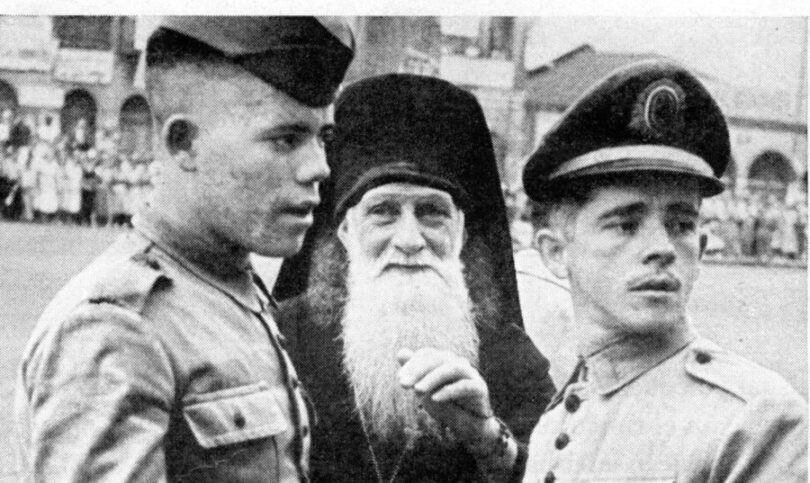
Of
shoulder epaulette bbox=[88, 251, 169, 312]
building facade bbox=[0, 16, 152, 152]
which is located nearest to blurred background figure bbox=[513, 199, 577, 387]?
shoulder epaulette bbox=[88, 251, 169, 312]

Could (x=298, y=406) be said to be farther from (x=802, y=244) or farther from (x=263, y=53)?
(x=802, y=244)

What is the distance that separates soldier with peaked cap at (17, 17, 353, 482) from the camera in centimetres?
125

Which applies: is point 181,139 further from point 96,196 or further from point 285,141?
point 96,196

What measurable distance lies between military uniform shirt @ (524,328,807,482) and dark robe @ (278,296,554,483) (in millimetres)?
128

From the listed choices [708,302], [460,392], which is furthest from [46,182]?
[708,302]

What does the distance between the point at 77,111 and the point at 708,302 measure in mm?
1110

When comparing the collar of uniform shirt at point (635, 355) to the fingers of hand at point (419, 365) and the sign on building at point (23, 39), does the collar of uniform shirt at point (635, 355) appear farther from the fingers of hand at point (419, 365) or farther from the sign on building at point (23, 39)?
the sign on building at point (23, 39)

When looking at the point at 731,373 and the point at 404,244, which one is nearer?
the point at 731,373

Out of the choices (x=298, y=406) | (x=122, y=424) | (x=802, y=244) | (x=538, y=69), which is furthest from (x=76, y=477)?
(x=802, y=244)

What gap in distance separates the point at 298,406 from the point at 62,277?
0.47 metres

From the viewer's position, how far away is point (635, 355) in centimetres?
140

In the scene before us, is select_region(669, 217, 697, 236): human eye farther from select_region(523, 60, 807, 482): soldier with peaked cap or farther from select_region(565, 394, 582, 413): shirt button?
select_region(565, 394, 582, 413): shirt button

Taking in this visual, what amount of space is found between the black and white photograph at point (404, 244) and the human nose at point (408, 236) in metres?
0.01

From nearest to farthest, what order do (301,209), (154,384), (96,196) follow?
(154,384) → (301,209) → (96,196)
